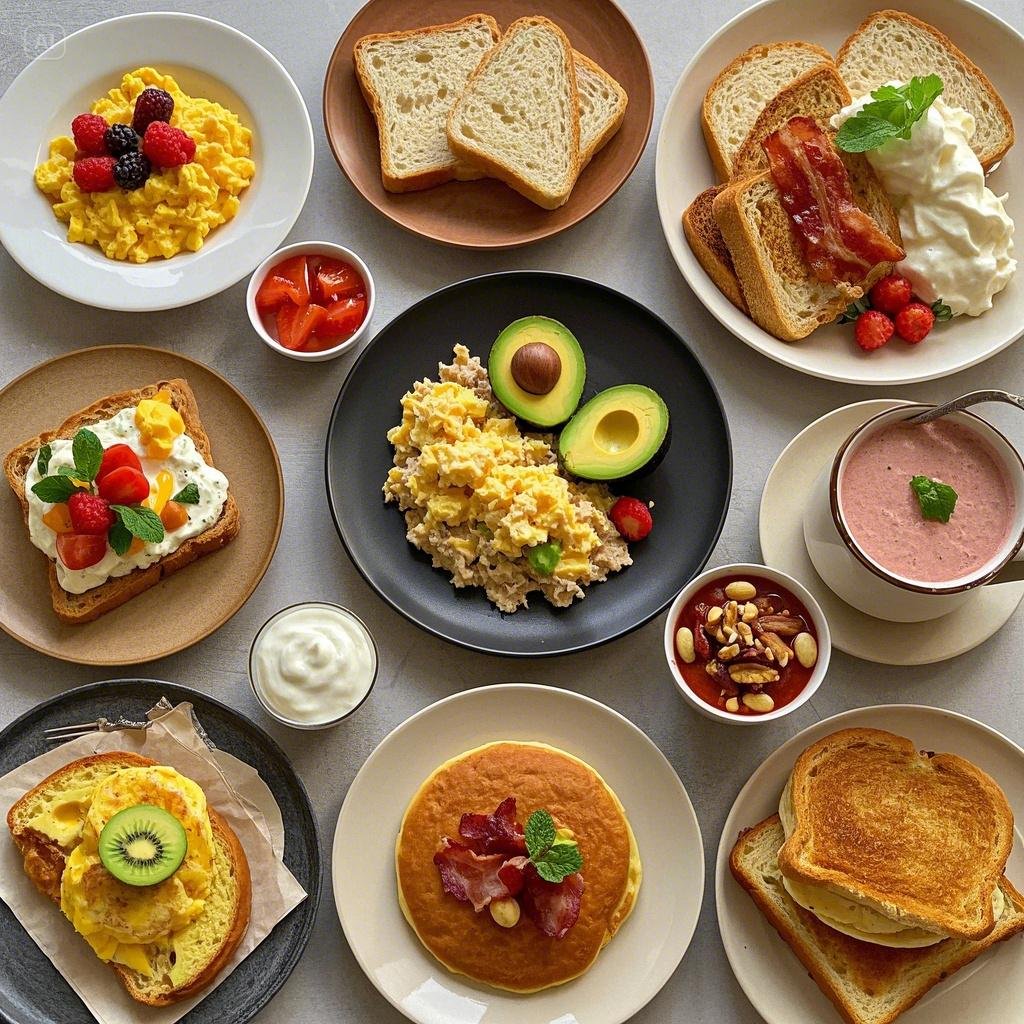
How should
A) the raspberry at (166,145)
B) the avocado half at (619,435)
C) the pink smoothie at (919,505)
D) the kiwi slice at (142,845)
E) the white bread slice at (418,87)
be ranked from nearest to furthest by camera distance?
1. the kiwi slice at (142,845)
2. the pink smoothie at (919,505)
3. the avocado half at (619,435)
4. the raspberry at (166,145)
5. the white bread slice at (418,87)

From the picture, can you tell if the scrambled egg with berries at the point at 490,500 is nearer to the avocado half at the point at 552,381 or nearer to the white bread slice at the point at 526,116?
the avocado half at the point at 552,381

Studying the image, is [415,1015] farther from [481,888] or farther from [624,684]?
[624,684]

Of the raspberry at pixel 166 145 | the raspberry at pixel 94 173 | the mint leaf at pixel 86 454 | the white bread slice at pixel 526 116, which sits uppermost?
the white bread slice at pixel 526 116

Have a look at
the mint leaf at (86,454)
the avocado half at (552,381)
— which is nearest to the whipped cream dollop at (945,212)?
the avocado half at (552,381)

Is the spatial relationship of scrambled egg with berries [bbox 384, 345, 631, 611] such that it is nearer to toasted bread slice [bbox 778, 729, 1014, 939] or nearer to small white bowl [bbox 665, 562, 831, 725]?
small white bowl [bbox 665, 562, 831, 725]

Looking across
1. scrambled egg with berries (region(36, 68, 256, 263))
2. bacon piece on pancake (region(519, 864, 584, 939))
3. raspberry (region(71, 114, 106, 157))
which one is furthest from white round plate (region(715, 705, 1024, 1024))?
raspberry (region(71, 114, 106, 157))

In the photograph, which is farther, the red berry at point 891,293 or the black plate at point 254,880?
the red berry at point 891,293

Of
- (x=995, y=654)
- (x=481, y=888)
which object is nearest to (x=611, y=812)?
Answer: (x=481, y=888)
